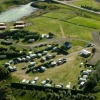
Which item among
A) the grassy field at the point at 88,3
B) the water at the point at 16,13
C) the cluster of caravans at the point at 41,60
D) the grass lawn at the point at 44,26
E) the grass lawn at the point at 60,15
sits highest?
the grassy field at the point at 88,3

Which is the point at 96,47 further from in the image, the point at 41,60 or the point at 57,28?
the point at 57,28

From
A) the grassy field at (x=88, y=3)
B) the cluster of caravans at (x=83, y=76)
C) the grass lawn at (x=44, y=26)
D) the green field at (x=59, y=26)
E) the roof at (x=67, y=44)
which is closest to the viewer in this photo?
the cluster of caravans at (x=83, y=76)

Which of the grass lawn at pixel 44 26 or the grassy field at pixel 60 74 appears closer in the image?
the grassy field at pixel 60 74

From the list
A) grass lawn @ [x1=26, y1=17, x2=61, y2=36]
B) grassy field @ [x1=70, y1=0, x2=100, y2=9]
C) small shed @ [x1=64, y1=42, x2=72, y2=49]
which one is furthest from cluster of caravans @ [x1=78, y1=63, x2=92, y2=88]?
grassy field @ [x1=70, y1=0, x2=100, y2=9]

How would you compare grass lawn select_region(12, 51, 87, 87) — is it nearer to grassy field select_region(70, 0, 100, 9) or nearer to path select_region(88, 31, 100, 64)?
path select_region(88, 31, 100, 64)

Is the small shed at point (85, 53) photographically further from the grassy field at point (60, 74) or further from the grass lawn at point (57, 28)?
the grass lawn at point (57, 28)

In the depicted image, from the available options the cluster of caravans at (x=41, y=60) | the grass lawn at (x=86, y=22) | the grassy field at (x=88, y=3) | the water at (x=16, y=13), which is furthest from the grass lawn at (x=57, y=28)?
the grassy field at (x=88, y=3)
